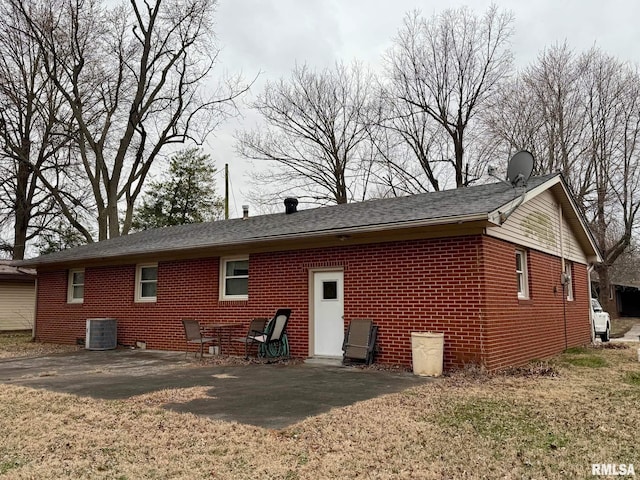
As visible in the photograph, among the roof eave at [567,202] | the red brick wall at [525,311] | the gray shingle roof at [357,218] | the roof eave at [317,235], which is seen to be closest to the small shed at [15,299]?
the gray shingle roof at [357,218]

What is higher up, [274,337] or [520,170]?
[520,170]

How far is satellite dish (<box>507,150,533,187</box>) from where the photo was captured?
34.1ft

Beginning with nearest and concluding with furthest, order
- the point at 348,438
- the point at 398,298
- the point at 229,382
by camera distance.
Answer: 1. the point at 348,438
2. the point at 229,382
3. the point at 398,298

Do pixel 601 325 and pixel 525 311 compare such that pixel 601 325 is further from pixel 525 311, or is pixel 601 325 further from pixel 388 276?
pixel 388 276

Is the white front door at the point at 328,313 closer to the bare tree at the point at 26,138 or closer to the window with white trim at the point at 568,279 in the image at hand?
the window with white trim at the point at 568,279

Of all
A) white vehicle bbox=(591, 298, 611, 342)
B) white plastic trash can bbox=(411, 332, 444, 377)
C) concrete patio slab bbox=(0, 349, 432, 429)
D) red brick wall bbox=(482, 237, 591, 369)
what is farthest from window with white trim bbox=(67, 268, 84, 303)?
white vehicle bbox=(591, 298, 611, 342)

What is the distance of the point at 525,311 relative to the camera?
10.4 meters

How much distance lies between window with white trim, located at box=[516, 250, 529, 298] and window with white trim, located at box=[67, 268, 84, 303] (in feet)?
42.6

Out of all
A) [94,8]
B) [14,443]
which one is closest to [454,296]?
[14,443]

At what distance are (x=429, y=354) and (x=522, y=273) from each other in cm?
371

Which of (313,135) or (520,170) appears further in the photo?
(313,135)

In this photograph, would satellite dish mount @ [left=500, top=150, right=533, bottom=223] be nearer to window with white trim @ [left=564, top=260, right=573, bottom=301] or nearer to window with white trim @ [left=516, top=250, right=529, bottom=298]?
window with white trim @ [left=516, top=250, right=529, bottom=298]

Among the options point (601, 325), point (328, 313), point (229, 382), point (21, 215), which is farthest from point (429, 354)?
point (21, 215)

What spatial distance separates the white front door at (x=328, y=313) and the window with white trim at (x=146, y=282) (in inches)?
214
